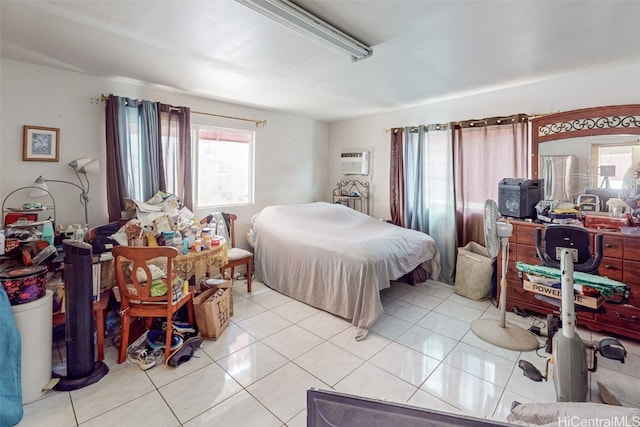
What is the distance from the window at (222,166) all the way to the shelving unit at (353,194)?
63.5 inches

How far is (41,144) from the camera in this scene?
8.77 ft

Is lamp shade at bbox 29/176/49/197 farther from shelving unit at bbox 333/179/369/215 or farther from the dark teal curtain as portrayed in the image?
shelving unit at bbox 333/179/369/215

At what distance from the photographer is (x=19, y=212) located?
2.45 m

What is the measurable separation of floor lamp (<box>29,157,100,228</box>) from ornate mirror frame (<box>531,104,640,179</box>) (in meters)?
4.54

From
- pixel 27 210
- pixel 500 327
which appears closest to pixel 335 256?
pixel 500 327

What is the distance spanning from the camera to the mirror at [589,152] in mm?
2623

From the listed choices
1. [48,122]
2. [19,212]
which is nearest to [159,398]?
[19,212]

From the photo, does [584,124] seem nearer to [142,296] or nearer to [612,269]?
[612,269]

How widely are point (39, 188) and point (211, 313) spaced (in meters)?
1.83

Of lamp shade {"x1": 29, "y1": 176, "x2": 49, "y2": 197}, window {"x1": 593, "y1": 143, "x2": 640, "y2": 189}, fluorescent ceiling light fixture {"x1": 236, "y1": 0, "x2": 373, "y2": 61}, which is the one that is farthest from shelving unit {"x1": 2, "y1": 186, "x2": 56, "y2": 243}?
window {"x1": 593, "y1": 143, "x2": 640, "y2": 189}

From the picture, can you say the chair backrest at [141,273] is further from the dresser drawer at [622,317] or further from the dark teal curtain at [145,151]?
the dresser drawer at [622,317]

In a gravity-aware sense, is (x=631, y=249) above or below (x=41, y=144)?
below

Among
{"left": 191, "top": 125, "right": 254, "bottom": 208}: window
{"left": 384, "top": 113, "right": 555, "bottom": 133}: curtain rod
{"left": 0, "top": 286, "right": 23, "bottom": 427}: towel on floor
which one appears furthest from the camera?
{"left": 191, "top": 125, "right": 254, "bottom": 208}: window

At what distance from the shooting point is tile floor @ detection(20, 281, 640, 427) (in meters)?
1.73
